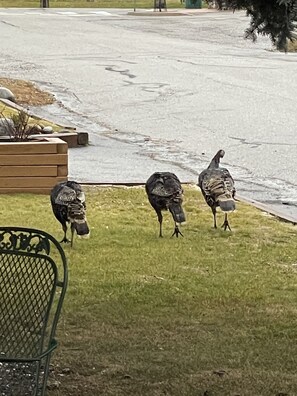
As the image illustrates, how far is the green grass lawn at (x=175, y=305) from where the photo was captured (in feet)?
17.8

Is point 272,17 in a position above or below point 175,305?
above

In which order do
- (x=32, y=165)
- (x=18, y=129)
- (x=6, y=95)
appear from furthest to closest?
1. (x=6, y=95)
2. (x=18, y=129)
3. (x=32, y=165)

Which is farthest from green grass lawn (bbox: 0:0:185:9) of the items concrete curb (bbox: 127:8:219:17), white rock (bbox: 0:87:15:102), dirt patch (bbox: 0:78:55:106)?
white rock (bbox: 0:87:15:102)

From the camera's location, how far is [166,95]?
63.8 ft

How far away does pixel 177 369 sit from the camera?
5512mm

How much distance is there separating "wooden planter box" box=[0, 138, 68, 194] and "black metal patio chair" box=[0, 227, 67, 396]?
4448 millimetres

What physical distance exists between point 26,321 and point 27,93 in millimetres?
14081

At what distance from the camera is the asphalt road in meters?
12.8

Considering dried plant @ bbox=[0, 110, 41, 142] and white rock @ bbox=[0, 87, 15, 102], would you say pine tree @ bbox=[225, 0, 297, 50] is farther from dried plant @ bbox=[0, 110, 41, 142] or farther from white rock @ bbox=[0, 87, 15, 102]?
white rock @ bbox=[0, 87, 15, 102]

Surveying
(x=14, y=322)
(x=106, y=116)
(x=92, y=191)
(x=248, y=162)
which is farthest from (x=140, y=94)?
(x=14, y=322)

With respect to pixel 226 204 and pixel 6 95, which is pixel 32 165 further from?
pixel 6 95

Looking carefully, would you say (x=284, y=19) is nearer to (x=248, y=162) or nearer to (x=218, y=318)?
(x=218, y=318)

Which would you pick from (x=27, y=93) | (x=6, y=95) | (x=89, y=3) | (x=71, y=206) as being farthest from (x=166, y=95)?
(x=89, y=3)

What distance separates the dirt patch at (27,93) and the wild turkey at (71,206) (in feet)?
33.3
